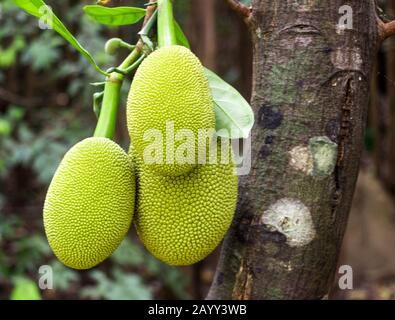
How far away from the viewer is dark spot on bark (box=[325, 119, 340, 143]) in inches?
26.0

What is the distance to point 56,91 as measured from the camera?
8.69 ft

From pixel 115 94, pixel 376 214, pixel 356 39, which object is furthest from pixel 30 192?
pixel 356 39

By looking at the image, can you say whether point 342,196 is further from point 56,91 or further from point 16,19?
point 56,91

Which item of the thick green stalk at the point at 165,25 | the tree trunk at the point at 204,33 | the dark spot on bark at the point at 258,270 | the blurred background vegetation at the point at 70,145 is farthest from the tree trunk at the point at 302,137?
the tree trunk at the point at 204,33

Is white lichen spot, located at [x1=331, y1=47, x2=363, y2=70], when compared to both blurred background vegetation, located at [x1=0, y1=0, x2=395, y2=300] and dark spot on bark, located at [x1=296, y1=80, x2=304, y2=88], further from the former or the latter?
blurred background vegetation, located at [x1=0, y1=0, x2=395, y2=300]

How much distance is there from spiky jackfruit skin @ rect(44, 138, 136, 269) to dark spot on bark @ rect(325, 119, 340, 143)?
243mm

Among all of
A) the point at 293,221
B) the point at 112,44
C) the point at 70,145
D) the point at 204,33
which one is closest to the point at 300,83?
the point at 293,221

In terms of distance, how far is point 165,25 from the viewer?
2.17 feet

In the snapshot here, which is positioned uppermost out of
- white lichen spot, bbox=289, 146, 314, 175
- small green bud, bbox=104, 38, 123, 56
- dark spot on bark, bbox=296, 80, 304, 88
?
small green bud, bbox=104, 38, 123, 56

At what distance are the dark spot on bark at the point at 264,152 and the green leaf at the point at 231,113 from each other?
6 cm

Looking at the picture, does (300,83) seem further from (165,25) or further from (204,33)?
(204,33)

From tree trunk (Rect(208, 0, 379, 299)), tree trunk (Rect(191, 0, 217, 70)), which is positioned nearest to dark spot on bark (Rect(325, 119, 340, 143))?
tree trunk (Rect(208, 0, 379, 299))

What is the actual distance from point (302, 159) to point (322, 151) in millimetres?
25
